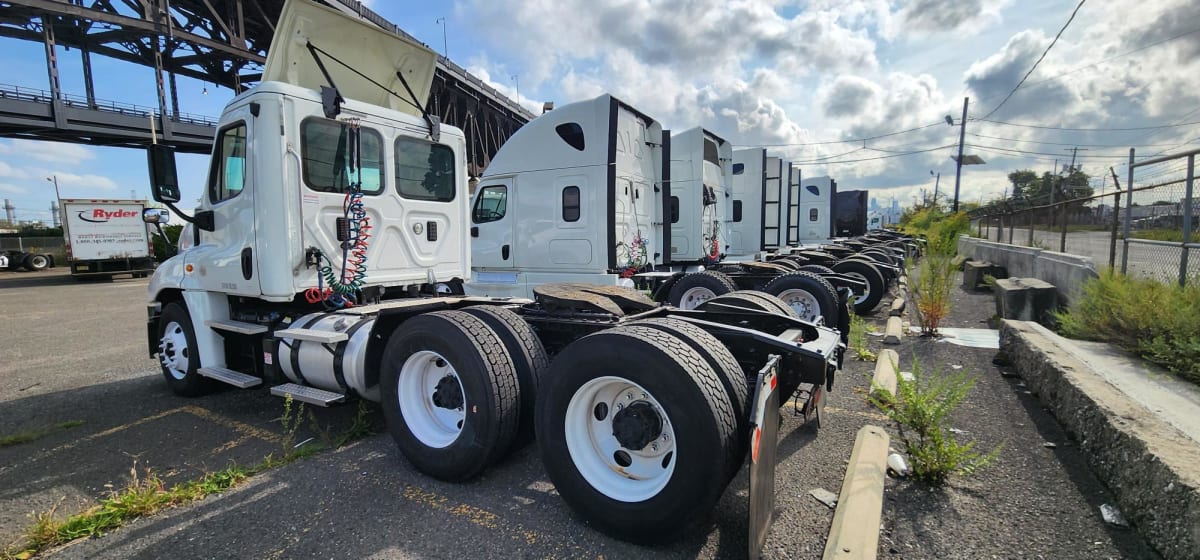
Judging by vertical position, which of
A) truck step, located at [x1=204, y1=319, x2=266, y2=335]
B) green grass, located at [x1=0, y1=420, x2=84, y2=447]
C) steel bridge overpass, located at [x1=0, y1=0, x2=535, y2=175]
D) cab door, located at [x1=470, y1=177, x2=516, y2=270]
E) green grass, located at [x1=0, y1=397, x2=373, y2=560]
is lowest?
green grass, located at [x1=0, y1=420, x2=84, y2=447]

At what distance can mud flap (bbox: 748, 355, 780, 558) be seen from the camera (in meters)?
2.18

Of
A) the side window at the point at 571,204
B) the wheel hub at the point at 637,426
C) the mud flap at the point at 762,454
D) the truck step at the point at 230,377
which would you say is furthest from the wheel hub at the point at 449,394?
the side window at the point at 571,204

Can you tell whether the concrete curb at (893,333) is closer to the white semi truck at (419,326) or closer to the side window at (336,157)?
the white semi truck at (419,326)

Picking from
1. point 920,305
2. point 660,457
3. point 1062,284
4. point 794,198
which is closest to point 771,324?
point 660,457

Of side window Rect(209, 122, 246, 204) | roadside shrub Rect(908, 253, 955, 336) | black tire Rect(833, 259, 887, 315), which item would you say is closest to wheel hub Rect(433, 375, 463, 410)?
side window Rect(209, 122, 246, 204)

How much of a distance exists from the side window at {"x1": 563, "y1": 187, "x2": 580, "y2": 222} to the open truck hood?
2600 millimetres

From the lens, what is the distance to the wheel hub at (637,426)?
250 cm

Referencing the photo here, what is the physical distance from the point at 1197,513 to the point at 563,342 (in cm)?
317

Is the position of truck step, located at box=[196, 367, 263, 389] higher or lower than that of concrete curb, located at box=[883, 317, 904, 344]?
higher

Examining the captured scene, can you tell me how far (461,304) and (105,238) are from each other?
26.1m

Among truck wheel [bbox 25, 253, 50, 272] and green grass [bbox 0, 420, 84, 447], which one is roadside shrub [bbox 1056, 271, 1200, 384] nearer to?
green grass [bbox 0, 420, 84, 447]

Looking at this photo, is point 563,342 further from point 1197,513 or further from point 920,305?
point 920,305

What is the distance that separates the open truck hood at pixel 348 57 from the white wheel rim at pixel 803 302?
503 centimetres

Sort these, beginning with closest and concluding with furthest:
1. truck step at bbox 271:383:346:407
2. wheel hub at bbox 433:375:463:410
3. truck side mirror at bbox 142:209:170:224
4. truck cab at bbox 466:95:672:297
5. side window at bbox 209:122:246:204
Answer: wheel hub at bbox 433:375:463:410, truck step at bbox 271:383:346:407, side window at bbox 209:122:246:204, truck side mirror at bbox 142:209:170:224, truck cab at bbox 466:95:672:297
